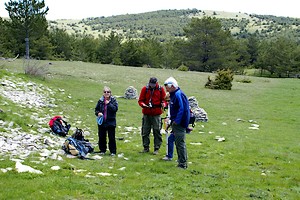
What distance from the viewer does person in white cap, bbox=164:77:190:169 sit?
936 cm

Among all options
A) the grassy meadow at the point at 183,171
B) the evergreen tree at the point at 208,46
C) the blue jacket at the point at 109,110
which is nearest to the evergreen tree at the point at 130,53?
the evergreen tree at the point at 208,46

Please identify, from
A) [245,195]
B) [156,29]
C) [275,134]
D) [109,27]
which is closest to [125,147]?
[245,195]

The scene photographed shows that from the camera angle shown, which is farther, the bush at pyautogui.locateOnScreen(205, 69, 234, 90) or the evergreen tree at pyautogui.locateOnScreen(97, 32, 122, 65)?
the evergreen tree at pyautogui.locateOnScreen(97, 32, 122, 65)

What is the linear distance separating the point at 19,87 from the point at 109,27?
606 feet

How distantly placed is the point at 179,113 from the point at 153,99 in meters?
1.81

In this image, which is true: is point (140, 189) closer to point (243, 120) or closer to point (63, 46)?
point (243, 120)

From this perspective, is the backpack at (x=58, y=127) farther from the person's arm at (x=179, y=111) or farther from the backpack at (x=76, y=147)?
the person's arm at (x=179, y=111)

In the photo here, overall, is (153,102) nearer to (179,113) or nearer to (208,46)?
(179,113)

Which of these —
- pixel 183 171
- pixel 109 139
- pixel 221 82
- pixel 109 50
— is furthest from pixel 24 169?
pixel 109 50

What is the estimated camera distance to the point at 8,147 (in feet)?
31.6

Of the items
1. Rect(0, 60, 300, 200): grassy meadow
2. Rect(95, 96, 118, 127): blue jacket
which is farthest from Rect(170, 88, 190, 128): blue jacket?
Rect(95, 96, 118, 127): blue jacket

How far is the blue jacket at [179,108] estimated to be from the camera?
9352 mm

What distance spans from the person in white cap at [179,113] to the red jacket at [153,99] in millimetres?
1413

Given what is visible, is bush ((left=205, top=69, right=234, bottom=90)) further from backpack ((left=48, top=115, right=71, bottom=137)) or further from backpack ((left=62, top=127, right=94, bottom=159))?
backpack ((left=62, top=127, right=94, bottom=159))
